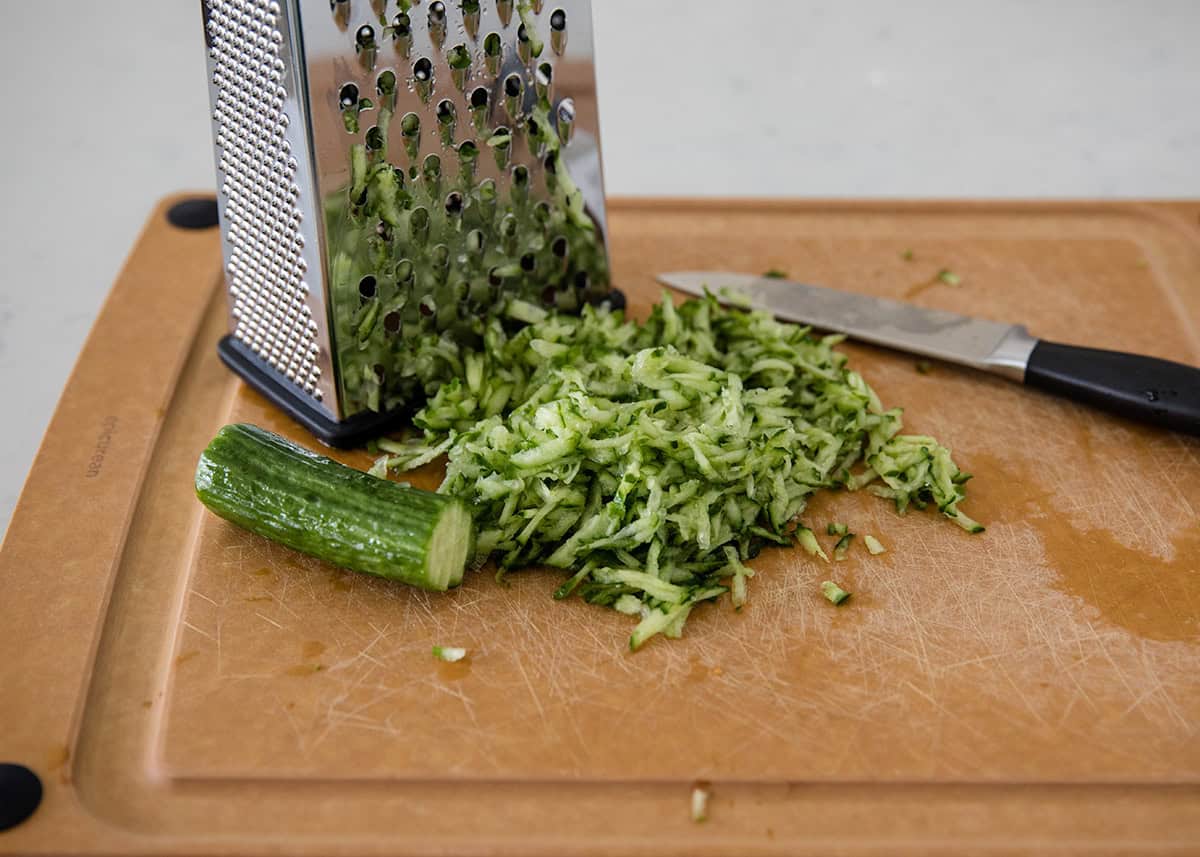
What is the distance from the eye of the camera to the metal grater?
278cm

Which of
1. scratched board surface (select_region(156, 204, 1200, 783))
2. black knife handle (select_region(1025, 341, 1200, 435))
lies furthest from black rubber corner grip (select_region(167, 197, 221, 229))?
black knife handle (select_region(1025, 341, 1200, 435))

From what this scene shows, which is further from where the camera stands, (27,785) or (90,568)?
A: (90,568)

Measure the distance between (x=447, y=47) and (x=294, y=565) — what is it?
119 centimetres

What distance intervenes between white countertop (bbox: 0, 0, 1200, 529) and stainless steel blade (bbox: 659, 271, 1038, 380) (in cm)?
117

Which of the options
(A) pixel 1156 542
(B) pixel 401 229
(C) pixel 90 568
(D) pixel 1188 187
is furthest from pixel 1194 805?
(D) pixel 1188 187

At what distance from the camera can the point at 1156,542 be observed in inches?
116

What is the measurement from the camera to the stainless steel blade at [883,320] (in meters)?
3.40

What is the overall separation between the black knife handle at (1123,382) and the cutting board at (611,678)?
93 mm

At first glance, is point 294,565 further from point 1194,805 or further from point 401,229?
point 1194,805

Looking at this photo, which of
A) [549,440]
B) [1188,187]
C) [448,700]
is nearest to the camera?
[448,700]

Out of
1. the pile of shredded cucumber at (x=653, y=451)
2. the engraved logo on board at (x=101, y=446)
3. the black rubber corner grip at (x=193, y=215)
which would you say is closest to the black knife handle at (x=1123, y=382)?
the pile of shredded cucumber at (x=653, y=451)

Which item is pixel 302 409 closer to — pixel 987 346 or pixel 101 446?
pixel 101 446

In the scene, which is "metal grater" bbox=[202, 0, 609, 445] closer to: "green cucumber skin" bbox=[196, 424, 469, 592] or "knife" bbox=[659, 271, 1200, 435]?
"green cucumber skin" bbox=[196, 424, 469, 592]

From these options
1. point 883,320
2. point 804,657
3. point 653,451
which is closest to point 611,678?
point 804,657
